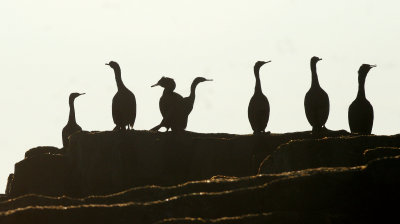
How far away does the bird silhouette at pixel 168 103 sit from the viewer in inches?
2050

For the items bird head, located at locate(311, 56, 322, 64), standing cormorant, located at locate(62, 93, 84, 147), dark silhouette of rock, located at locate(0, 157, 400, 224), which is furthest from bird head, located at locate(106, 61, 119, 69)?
dark silhouette of rock, located at locate(0, 157, 400, 224)

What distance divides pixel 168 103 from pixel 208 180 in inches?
645

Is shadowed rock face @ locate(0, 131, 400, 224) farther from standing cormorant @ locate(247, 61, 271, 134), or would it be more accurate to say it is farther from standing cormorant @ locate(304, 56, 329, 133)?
standing cormorant @ locate(247, 61, 271, 134)

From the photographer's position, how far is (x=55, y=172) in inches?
1881

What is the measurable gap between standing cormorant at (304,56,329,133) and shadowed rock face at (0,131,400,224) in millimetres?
1094

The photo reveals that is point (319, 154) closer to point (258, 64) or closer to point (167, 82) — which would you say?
point (167, 82)

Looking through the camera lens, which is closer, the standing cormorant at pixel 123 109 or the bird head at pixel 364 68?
the standing cormorant at pixel 123 109

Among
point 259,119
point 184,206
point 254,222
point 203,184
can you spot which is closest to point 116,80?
point 259,119

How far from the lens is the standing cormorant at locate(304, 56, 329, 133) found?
4988 cm

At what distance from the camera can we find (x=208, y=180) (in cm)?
3738

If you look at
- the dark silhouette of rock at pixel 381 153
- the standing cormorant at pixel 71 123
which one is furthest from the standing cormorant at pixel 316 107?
the standing cormorant at pixel 71 123

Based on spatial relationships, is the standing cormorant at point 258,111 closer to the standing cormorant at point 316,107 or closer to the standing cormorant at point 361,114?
the standing cormorant at point 316,107

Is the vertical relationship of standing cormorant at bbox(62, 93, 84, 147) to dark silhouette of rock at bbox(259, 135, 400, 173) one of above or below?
above

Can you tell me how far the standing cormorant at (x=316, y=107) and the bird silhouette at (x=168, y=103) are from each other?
5135 mm
